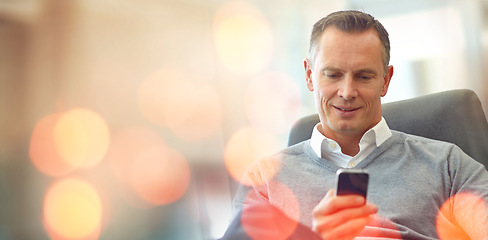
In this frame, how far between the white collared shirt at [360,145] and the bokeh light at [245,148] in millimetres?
1500

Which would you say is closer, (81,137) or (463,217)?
(463,217)

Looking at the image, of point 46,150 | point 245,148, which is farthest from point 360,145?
point 245,148

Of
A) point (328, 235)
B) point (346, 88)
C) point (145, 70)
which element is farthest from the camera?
point (145, 70)

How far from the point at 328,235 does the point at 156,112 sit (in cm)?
174

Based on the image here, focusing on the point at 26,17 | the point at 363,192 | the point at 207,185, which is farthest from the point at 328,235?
the point at 207,185

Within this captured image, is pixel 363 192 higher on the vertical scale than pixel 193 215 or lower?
higher

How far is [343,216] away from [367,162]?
0.37 meters

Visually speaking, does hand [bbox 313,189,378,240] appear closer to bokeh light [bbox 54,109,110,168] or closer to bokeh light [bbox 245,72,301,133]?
bokeh light [bbox 54,109,110,168]

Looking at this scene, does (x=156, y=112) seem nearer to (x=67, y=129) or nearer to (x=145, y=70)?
(x=145, y=70)

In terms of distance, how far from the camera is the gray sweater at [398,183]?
1.02 metres

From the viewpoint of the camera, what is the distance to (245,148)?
2736 mm

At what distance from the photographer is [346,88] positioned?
111cm

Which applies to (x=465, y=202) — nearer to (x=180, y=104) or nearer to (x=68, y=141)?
(x=68, y=141)

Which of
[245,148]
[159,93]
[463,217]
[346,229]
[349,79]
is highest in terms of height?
[349,79]
